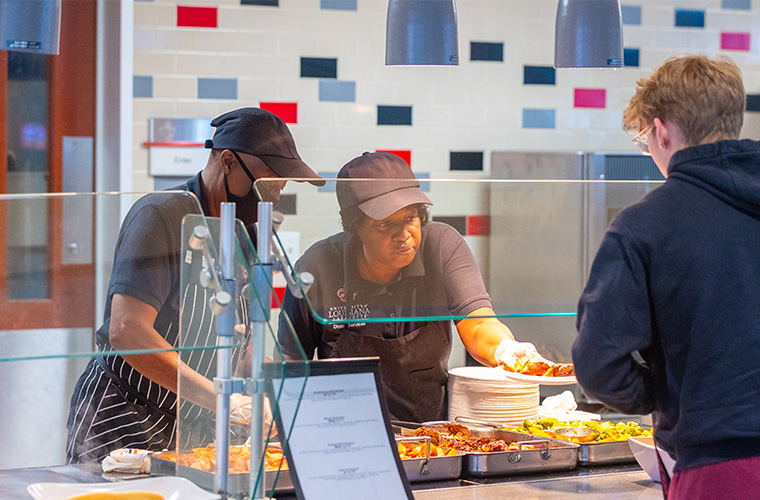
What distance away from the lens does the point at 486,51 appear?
436 centimetres

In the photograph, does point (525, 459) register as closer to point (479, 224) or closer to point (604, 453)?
point (604, 453)

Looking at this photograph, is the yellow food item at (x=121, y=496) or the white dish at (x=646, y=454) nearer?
the yellow food item at (x=121, y=496)

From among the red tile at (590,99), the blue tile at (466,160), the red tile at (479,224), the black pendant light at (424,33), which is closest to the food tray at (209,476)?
the red tile at (479,224)

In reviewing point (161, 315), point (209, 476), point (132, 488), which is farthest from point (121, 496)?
point (161, 315)

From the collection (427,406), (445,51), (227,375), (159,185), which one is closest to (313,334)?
(427,406)

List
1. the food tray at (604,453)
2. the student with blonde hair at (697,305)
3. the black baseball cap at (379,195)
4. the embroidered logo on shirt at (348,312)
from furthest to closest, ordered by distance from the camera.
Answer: the food tray at (604,453) < the black baseball cap at (379,195) < the embroidered logo on shirt at (348,312) < the student with blonde hair at (697,305)

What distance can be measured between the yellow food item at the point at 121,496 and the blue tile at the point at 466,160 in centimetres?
291

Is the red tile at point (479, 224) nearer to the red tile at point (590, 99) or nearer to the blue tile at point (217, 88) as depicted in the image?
the blue tile at point (217, 88)

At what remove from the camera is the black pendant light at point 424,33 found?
237cm

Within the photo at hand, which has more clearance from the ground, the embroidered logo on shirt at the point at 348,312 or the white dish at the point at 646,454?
the embroidered logo on shirt at the point at 348,312

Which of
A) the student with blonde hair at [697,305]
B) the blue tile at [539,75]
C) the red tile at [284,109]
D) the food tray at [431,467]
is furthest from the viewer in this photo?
the blue tile at [539,75]

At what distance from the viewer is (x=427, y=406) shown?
113 inches

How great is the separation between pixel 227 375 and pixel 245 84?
271cm

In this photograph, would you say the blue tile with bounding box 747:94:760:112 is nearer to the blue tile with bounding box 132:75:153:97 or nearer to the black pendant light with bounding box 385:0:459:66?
the black pendant light with bounding box 385:0:459:66
